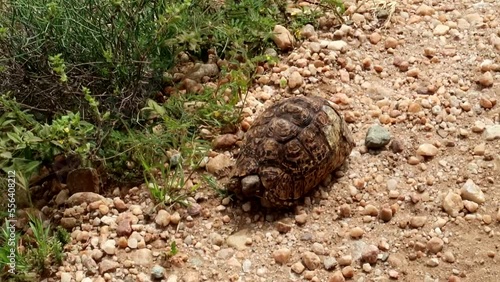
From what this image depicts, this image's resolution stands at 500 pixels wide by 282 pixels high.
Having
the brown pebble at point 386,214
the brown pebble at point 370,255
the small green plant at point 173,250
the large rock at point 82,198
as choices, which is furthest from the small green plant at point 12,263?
the brown pebble at point 386,214

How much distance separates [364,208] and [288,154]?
38 centimetres

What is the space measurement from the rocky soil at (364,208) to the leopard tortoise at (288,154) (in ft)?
0.33

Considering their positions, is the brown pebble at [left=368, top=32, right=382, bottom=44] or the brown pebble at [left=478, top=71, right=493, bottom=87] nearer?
the brown pebble at [left=478, top=71, right=493, bottom=87]

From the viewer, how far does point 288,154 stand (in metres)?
2.78

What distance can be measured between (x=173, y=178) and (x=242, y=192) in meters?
0.31

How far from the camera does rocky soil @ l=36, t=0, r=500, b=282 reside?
262cm

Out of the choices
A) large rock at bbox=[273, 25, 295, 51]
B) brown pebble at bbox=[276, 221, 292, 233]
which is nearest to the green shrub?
large rock at bbox=[273, 25, 295, 51]

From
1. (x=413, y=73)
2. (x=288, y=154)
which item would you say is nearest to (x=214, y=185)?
(x=288, y=154)

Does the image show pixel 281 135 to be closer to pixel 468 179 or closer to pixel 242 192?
pixel 242 192

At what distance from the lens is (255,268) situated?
8.68 feet

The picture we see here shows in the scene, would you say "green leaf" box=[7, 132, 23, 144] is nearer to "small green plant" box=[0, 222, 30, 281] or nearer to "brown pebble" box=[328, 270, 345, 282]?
"small green plant" box=[0, 222, 30, 281]

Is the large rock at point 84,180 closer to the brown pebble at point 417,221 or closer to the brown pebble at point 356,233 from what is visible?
the brown pebble at point 356,233

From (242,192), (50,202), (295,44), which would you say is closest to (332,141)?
(242,192)

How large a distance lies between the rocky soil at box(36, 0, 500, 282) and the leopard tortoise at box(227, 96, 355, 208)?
0.10m
